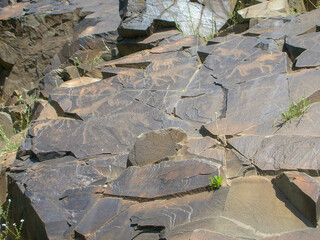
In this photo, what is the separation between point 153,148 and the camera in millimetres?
3250

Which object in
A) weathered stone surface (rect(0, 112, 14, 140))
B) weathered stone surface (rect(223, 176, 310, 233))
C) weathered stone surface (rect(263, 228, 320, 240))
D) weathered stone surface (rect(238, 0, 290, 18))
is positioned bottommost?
weathered stone surface (rect(0, 112, 14, 140))

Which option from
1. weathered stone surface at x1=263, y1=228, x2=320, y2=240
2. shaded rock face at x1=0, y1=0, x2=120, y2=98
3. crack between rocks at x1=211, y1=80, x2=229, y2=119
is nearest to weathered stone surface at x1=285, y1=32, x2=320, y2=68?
crack between rocks at x1=211, y1=80, x2=229, y2=119

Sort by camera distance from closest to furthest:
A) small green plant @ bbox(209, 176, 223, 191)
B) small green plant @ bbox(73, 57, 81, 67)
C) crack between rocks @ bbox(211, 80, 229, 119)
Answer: small green plant @ bbox(209, 176, 223, 191), crack between rocks @ bbox(211, 80, 229, 119), small green plant @ bbox(73, 57, 81, 67)

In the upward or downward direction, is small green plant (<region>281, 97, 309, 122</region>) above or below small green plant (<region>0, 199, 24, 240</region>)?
above

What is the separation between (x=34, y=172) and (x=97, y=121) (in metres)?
0.79

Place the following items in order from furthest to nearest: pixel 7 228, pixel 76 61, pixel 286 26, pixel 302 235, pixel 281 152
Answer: pixel 76 61
pixel 286 26
pixel 7 228
pixel 281 152
pixel 302 235

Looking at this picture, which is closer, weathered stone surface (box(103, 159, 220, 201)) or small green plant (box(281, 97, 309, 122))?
weathered stone surface (box(103, 159, 220, 201))

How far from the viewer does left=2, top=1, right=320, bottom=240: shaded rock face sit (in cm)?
251

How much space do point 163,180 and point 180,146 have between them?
0.46m

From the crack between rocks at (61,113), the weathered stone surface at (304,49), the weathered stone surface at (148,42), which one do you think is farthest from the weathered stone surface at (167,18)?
the crack between rocks at (61,113)

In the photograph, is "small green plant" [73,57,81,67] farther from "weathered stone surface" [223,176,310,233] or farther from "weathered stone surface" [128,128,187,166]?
"weathered stone surface" [223,176,310,233]

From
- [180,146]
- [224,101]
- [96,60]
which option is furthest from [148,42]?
[180,146]

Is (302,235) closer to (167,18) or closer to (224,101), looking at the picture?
(224,101)

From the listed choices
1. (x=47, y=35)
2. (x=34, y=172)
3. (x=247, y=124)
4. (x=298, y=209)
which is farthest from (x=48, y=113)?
(x=47, y=35)
